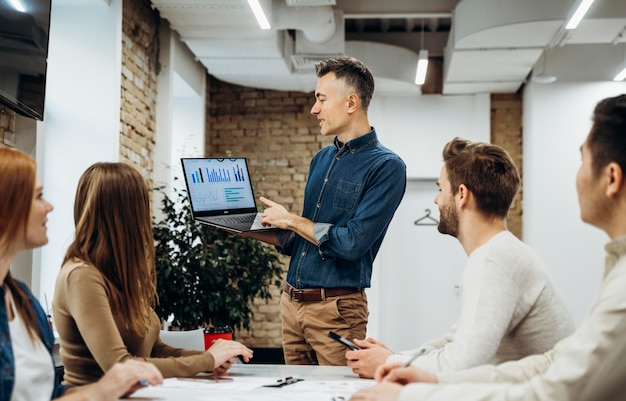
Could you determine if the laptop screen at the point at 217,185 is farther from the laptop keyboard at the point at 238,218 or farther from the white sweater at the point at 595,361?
the white sweater at the point at 595,361

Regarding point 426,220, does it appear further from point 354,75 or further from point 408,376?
point 408,376

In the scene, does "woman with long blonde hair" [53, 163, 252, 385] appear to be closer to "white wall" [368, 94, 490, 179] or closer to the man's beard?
the man's beard

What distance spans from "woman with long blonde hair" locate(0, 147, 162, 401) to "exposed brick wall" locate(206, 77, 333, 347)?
7001 mm

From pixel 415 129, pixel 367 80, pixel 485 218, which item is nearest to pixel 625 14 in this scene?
pixel 415 129

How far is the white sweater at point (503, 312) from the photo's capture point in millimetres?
1783

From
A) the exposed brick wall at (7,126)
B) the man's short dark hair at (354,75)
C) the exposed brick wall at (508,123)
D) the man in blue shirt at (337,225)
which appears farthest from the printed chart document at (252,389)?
the exposed brick wall at (508,123)

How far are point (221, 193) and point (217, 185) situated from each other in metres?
0.03

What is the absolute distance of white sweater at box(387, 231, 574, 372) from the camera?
1.78 meters

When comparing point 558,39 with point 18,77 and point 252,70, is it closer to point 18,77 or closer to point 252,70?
point 252,70

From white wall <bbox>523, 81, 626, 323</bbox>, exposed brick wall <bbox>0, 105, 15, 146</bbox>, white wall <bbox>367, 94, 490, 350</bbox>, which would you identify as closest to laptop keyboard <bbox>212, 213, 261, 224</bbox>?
exposed brick wall <bbox>0, 105, 15, 146</bbox>

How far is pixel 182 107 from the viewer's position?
27.5ft

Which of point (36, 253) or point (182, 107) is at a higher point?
point (182, 107)

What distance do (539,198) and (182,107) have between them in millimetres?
4125

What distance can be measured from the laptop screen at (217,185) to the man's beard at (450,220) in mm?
891
